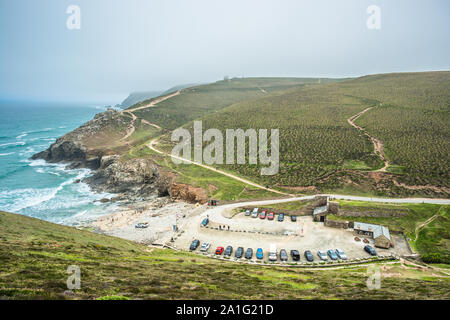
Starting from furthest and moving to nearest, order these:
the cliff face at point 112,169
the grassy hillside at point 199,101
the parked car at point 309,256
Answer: the grassy hillside at point 199,101, the cliff face at point 112,169, the parked car at point 309,256

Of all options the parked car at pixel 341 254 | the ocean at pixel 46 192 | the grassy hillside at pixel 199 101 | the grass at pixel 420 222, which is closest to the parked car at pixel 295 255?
the parked car at pixel 341 254

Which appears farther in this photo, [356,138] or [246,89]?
[246,89]

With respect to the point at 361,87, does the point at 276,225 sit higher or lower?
lower

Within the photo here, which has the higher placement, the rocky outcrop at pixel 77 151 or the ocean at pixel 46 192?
the rocky outcrop at pixel 77 151

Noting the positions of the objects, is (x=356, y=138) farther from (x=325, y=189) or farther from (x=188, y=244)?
(x=188, y=244)

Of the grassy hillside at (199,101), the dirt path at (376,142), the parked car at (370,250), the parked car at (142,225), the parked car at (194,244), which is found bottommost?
the parked car at (142,225)

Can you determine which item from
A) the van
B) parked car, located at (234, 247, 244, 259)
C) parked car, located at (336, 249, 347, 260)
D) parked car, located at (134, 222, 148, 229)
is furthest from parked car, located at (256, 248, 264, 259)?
parked car, located at (134, 222, 148, 229)

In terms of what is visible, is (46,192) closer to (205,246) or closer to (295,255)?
(205,246)

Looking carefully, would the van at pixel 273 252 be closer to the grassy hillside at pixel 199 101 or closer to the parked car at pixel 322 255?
the parked car at pixel 322 255
